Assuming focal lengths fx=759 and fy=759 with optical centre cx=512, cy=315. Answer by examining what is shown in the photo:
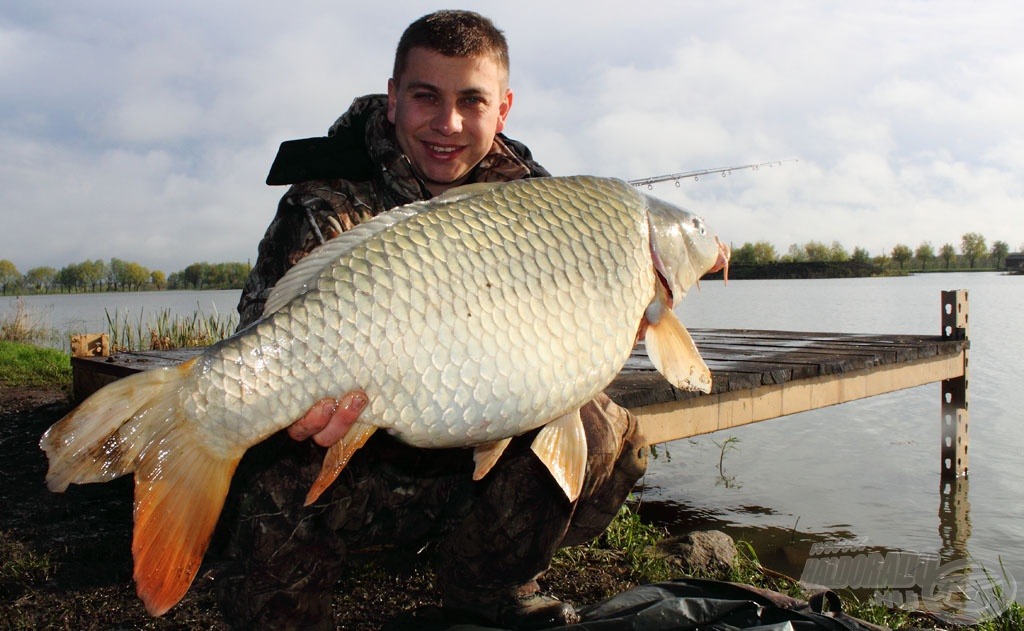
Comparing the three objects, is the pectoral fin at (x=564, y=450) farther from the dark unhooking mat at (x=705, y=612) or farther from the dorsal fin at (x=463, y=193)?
the dorsal fin at (x=463, y=193)

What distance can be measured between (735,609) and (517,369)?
0.78 metres

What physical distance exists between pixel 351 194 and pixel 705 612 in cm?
131

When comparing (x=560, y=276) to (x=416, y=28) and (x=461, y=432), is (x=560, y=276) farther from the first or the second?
(x=416, y=28)

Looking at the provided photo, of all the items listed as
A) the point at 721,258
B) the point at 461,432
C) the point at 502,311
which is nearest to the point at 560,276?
the point at 502,311

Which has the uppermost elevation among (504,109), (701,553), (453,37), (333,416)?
(453,37)

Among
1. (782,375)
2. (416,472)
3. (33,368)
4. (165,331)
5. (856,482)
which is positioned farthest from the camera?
(165,331)

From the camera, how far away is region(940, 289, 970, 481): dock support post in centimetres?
496

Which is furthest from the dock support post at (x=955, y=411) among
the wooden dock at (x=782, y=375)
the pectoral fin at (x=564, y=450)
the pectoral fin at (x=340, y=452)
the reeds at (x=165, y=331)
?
the reeds at (x=165, y=331)

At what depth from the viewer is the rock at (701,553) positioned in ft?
8.38

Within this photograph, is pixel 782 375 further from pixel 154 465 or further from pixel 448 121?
pixel 154 465

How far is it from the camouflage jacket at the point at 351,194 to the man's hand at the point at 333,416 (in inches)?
23.5

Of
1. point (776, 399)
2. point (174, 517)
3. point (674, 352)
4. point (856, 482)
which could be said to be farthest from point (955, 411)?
point (174, 517)

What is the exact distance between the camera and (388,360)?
47.1 inches

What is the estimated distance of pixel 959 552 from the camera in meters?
3.75
